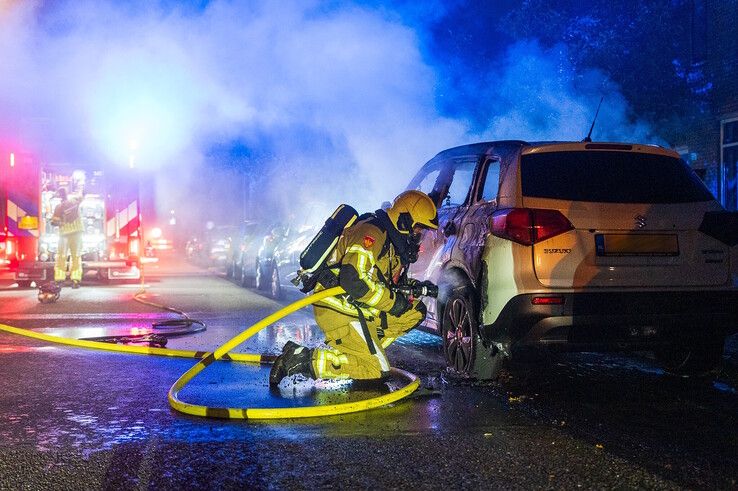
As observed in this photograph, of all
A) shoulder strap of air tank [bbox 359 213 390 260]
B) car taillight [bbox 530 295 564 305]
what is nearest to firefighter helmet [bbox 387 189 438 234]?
shoulder strap of air tank [bbox 359 213 390 260]

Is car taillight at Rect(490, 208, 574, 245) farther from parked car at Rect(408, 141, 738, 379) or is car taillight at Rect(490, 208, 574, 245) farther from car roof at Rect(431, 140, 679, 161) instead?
car roof at Rect(431, 140, 679, 161)

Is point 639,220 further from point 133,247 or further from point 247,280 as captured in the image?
point 247,280

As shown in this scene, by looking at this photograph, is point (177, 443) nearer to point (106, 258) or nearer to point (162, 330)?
point (162, 330)

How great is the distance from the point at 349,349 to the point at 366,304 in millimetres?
393

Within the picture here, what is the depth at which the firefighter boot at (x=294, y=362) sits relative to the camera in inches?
234

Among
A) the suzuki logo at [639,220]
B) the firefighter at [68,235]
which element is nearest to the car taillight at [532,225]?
the suzuki logo at [639,220]

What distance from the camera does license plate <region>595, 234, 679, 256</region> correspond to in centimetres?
563

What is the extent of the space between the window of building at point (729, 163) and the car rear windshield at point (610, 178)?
9.39 metres

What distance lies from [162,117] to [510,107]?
29.5 ft

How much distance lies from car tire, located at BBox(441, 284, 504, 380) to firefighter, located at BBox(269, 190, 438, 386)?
44 cm

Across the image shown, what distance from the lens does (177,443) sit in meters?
4.50

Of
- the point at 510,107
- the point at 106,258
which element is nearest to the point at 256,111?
the point at 106,258

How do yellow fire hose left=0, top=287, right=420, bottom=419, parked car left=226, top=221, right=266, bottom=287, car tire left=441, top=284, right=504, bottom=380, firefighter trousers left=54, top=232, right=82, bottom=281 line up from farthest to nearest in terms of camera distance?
parked car left=226, top=221, right=266, bottom=287
firefighter trousers left=54, top=232, right=82, bottom=281
car tire left=441, top=284, right=504, bottom=380
yellow fire hose left=0, top=287, right=420, bottom=419

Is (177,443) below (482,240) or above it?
below
